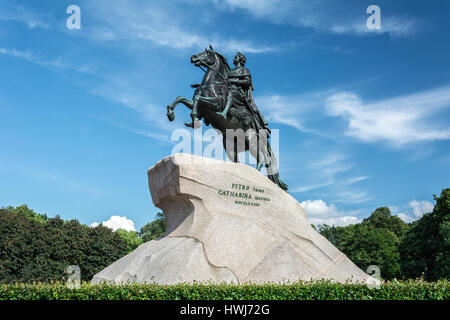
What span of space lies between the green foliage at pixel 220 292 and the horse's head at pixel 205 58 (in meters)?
7.97

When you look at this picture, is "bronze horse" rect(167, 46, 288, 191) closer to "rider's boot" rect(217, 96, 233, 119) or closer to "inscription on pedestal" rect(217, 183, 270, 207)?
"rider's boot" rect(217, 96, 233, 119)

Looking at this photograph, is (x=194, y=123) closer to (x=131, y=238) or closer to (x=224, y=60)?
(x=224, y=60)

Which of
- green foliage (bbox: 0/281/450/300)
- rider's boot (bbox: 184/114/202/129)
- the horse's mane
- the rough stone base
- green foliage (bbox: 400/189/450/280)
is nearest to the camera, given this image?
green foliage (bbox: 0/281/450/300)

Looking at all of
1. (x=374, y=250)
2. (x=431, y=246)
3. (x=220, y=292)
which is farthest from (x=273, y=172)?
(x=374, y=250)

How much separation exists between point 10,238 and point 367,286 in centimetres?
3112

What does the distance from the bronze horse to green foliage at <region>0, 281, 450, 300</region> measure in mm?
6377

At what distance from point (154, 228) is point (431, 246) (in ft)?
116

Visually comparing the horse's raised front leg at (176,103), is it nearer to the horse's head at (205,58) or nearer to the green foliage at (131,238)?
the horse's head at (205,58)

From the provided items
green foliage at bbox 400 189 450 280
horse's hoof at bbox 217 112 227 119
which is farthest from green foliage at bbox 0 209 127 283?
horse's hoof at bbox 217 112 227 119

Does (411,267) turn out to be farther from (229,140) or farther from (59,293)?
(59,293)

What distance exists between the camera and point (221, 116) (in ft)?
42.7

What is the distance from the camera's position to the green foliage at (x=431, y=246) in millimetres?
22312

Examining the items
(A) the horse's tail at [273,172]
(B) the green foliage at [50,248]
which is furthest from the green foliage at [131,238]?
(A) the horse's tail at [273,172]

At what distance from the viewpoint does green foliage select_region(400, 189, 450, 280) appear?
2231 centimetres
